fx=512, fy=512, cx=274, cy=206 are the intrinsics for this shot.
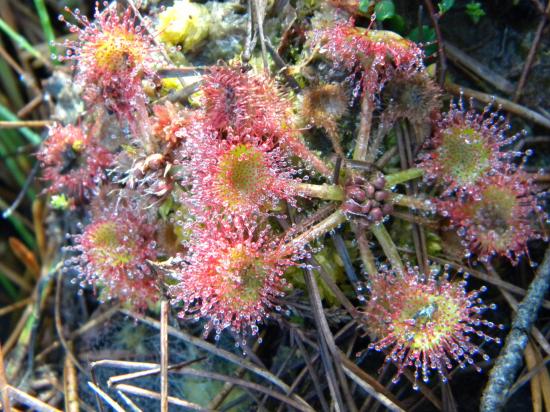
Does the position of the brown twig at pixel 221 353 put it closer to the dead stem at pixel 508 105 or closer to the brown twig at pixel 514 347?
the brown twig at pixel 514 347

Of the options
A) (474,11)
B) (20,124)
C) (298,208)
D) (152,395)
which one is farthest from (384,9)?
(20,124)

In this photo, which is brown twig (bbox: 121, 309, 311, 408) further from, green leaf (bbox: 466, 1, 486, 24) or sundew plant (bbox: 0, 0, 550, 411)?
green leaf (bbox: 466, 1, 486, 24)

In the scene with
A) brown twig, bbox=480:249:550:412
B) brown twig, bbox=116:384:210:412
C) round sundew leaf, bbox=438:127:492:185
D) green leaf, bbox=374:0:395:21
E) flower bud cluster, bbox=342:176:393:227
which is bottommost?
brown twig, bbox=116:384:210:412

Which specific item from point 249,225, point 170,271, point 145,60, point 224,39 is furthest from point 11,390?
point 224,39

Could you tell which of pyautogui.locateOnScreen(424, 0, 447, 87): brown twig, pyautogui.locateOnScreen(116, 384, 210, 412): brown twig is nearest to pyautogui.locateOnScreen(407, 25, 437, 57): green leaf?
pyautogui.locateOnScreen(424, 0, 447, 87): brown twig

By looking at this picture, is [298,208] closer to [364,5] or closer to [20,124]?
[364,5]

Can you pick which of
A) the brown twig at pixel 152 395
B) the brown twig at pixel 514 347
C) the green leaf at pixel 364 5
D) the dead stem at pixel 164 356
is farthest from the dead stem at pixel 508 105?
the brown twig at pixel 152 395

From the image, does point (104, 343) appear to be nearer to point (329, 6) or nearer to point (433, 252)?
point (433, 252)
